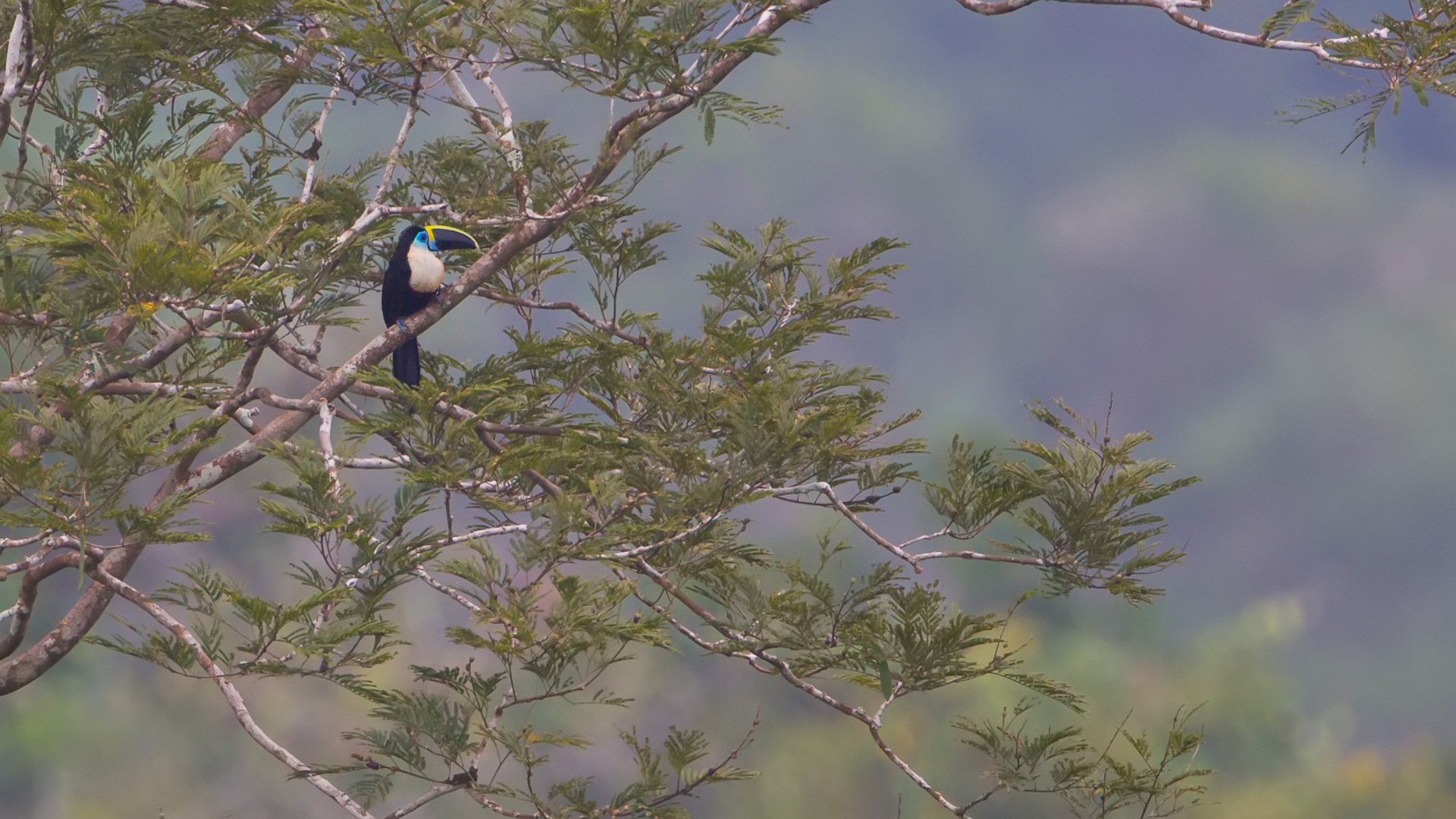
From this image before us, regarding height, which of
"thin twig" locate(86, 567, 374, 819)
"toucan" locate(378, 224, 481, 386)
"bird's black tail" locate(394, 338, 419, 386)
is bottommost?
"thin twig" locate(86, 567, 374, 819)

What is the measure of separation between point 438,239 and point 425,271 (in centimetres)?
10

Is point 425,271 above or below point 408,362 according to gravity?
above

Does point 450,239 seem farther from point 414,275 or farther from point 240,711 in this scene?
point 240,711

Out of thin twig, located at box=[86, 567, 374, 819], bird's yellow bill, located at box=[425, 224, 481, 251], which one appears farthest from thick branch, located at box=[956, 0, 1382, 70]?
thin twig, located at box=[86, 567, 374, 819]

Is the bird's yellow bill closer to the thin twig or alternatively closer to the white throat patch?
the white throat patch

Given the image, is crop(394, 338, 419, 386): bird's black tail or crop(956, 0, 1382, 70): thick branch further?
crop(394, 338, 419, 386): bird's black tail

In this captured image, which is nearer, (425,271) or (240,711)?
(240,711)

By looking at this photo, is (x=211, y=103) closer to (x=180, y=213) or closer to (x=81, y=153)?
(x=81, y=153)

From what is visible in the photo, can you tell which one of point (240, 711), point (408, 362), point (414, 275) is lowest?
point (240, 711)

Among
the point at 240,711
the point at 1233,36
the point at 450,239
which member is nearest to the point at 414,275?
the point at 450,239

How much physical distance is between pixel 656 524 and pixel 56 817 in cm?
1230

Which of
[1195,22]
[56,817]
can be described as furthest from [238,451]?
[56,817]

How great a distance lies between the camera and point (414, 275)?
3549 mm

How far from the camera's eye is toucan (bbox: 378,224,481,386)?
3508 mm
